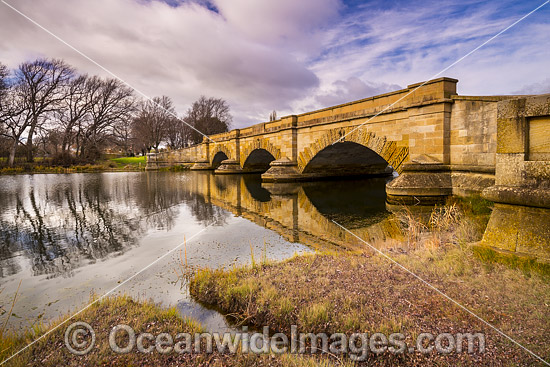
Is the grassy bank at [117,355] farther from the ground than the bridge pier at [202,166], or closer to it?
closer to it

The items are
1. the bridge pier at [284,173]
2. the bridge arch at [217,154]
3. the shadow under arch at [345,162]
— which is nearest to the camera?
the shadow under arch at [345,162]

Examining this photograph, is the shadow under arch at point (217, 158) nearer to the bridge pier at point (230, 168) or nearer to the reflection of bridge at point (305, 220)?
the bridge pier at point (230, 168)

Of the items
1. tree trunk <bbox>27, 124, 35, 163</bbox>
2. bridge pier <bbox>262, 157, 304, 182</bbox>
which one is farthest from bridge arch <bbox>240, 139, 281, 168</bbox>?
tree trunk <bbox>27, 124, 35, 163</bbox>

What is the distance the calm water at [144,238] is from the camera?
3.94 m

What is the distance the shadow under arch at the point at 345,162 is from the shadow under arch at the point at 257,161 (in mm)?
7772

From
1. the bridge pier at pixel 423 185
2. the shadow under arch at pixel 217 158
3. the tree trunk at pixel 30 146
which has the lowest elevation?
the bridge pier at pixel 423 185

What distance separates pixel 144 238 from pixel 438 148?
967cm

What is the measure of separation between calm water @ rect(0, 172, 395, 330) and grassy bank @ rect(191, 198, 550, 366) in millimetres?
583

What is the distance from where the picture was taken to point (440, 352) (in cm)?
227

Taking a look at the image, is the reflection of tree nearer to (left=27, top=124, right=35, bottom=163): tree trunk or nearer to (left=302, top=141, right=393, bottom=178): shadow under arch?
(left=302, top=141, right=393, bottom=178): shadow under arch

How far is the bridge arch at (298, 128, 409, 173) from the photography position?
11966mm

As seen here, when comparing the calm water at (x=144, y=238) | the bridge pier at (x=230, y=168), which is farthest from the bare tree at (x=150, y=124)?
the calm water at (x=144, y=238)

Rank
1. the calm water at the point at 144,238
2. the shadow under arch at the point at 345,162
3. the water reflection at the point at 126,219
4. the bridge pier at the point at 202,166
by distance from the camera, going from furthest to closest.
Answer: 1. the bridge pier at the point at 202,166
2. the shadow under arch at the point at 345,162
3. the water reflection at the point at 126,219
4. the calm water at the point at 144,238

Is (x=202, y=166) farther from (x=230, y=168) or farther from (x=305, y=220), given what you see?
(x=305, y=220)
